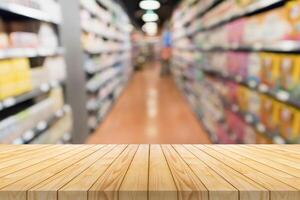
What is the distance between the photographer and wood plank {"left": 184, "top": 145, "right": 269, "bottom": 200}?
914 millimetres

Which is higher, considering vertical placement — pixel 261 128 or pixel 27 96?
pixel 27 96

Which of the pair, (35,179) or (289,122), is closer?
(35,179)

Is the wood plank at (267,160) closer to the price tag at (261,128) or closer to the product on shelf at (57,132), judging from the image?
the price tag at (261,128)

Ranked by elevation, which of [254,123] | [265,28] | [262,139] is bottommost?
[262,139]

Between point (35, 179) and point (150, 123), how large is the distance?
4891 mm

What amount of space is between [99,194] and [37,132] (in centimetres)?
206

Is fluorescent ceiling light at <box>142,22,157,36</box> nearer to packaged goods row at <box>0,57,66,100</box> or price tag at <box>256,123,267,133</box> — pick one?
packaged goods row at <box>0,57,66,100</box>

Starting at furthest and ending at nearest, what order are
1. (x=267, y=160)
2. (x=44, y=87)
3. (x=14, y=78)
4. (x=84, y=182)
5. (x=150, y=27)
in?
(x=150, y=27), (x=44, y=87), (x=14, y=78), (x=267, y=160), (x=84, y=182)

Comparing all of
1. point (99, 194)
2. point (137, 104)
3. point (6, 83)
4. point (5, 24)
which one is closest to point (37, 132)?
point (6, 83)

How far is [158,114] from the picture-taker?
668 centimetres

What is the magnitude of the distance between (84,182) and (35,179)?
0.17 m

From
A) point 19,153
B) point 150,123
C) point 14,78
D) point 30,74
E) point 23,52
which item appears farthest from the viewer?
point 150,123

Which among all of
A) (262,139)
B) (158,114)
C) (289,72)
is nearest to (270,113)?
(262,139)

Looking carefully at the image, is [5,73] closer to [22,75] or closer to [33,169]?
[22,75]
